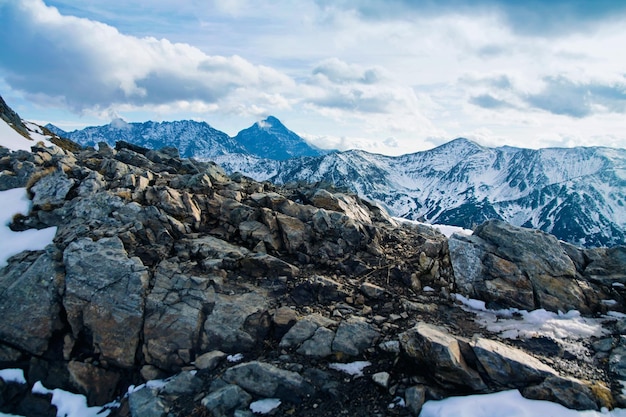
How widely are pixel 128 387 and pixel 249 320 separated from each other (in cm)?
558

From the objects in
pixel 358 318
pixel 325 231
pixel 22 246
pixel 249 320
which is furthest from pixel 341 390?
pixel 22 246

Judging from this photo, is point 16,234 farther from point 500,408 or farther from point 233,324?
point 500,408

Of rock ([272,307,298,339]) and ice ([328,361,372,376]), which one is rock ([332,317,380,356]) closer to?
ice ([328,361,372,376])

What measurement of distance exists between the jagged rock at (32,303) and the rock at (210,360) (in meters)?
7.00

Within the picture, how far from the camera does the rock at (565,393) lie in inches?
440

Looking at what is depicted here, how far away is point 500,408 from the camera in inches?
447

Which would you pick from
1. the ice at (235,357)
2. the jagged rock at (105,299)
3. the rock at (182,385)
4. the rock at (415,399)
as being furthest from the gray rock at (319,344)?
the jagged rock at (105,299)

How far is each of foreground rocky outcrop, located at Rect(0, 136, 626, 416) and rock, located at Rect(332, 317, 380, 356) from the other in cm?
6

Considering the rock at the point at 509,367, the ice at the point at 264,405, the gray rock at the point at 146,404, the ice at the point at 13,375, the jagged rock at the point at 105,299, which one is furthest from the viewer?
the jagged rock at the point at 105,299

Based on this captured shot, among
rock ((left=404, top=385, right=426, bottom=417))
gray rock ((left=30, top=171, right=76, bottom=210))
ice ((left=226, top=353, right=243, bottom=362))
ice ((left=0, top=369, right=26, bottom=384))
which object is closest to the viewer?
rock ((left=404, top=385, right=426, bottom=417))

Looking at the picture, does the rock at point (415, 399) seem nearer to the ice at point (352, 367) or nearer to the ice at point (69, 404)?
the ice at point (352, 367)

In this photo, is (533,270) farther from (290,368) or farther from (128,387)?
(128,387)

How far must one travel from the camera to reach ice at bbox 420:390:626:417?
432 inches

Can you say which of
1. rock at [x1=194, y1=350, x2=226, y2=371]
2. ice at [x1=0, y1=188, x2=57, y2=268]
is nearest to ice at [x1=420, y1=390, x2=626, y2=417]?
rock at [x1=194, y1=350, x2=226, y2=371]
